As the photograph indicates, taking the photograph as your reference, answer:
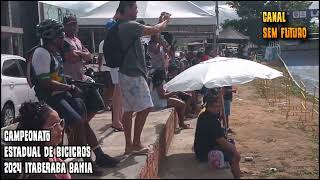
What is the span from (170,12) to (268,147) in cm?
497

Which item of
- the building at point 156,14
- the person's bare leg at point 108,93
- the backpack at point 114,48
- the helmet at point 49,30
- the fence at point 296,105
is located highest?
the building at point 156,14

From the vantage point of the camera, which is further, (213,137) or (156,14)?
(156,14)

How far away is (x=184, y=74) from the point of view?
241 inches

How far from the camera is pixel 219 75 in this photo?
576 centimetres

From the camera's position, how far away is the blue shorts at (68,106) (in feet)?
13.3

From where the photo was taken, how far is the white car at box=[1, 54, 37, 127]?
831 centimetres

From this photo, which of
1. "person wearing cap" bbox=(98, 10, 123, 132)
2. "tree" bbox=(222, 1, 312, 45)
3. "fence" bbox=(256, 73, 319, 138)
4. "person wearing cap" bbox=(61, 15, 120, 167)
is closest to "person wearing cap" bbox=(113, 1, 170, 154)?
"person wearing cap" bbox=(61, 15, 120, 167)

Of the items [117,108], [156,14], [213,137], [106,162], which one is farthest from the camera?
[156,14]

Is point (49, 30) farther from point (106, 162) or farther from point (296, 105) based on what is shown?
point (296, 105)

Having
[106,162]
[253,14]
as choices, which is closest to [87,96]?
[106,162]

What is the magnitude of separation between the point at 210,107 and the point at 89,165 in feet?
7.25

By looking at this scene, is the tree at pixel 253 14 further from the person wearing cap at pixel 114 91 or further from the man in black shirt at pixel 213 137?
the man in black shirt at pixel 213 137

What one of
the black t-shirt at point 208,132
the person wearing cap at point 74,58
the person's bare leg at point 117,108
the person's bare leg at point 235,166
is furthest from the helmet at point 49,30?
the person's bare leg at point 235,166

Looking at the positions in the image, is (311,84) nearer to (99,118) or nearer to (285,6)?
(99,118)
